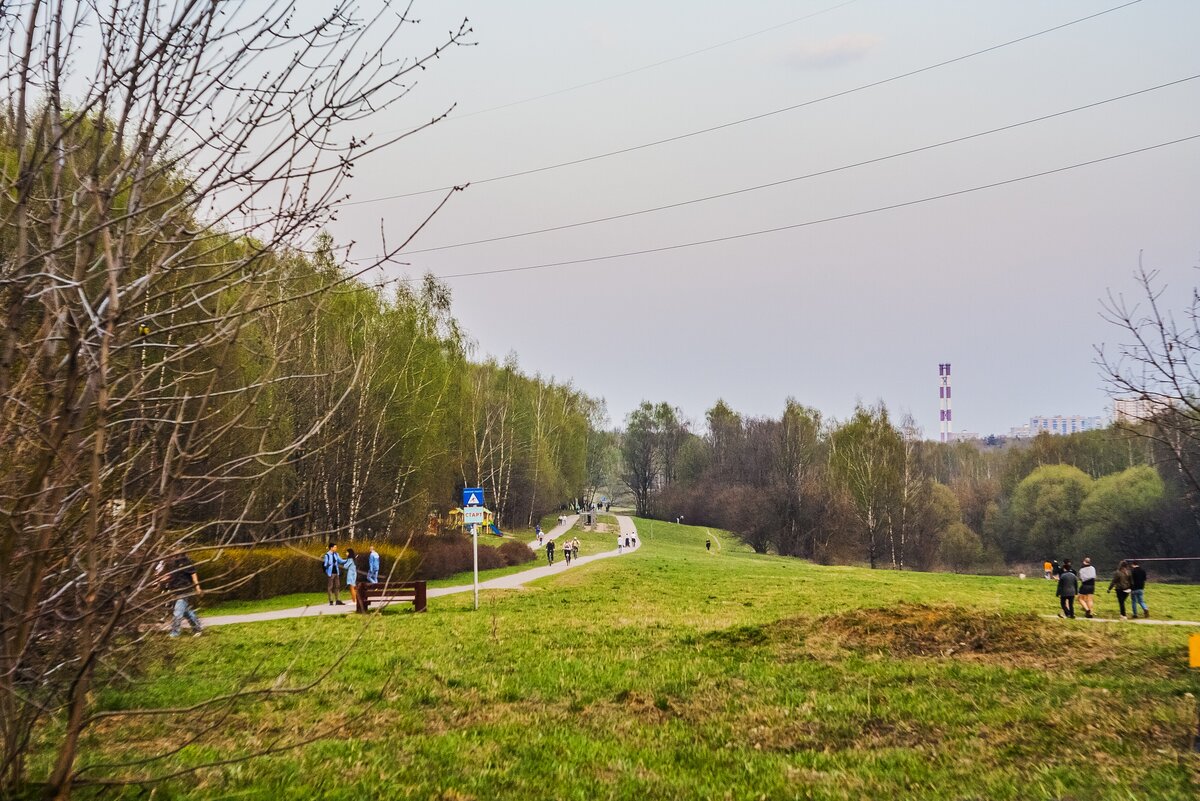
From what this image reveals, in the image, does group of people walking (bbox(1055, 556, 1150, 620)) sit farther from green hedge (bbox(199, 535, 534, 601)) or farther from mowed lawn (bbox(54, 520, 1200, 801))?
green hedge (bbox(199, 535, 534, 601))

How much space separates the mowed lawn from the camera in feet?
23.6

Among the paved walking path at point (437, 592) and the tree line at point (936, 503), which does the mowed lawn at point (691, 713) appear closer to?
the paved walking path at point (437, 592)

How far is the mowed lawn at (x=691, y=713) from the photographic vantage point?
718 cm

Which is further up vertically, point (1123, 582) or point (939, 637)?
point (939, 637)

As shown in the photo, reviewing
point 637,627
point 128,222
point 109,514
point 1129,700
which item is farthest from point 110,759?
point 637,627

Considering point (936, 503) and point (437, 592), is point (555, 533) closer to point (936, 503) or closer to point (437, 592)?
point (936, 503)

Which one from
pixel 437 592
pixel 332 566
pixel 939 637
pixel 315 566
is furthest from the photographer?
pixel 437 592

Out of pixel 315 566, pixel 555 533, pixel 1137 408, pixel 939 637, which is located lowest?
pixel 555 533

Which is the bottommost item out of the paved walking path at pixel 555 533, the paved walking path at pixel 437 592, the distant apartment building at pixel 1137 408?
the paved walking path at pixel 555 533

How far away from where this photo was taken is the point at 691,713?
406 inches

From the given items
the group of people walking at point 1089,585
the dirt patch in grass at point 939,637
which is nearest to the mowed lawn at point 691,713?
the dirt patch in grass at point 939,637

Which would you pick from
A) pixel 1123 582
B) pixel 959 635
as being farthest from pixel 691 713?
pixel 1123 582

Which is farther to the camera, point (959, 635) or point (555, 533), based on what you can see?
point (555, 533)

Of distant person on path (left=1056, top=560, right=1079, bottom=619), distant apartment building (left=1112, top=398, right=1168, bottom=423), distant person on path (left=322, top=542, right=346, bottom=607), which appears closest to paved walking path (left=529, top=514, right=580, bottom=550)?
distant person on path (left=322, top=542, right=346, bottom=607)
